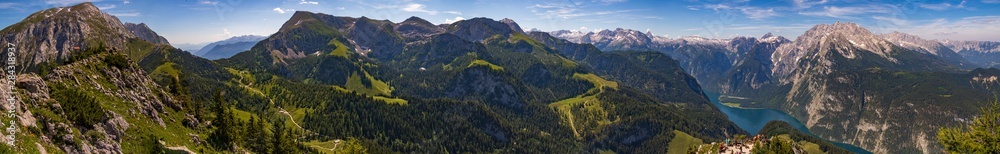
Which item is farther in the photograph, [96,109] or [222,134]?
[222,134]

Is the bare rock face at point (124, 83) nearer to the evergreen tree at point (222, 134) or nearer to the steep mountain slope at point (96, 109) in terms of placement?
the steep mountain slope at point (96, 109)

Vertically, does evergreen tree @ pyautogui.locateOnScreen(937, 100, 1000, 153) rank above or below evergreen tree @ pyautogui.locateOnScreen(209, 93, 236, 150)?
above

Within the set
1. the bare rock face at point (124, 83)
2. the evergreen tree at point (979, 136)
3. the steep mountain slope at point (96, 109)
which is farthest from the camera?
the bare rock face at point (124, 83)

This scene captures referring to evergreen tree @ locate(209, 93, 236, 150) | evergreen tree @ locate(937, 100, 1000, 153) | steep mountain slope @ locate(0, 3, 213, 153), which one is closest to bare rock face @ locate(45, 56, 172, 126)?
steep mountain slope @ locate(0, 3, 213, 153)

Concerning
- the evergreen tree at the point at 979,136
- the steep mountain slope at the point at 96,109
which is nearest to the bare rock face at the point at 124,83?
the steep mountain slope at the point at 96,109

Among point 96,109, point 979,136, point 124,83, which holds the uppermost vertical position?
point 124,83

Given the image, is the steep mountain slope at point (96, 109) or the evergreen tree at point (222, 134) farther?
the evergreen tree at point (222, 134)

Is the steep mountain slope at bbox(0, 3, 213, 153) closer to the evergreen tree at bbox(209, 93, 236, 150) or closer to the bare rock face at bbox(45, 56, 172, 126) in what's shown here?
the bare rock face at bbox(45, 56, 172, 126)

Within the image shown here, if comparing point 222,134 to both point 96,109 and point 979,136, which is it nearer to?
point 96,109

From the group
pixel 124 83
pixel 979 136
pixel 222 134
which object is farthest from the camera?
pixel 124 83

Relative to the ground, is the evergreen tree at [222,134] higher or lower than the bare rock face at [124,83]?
lower

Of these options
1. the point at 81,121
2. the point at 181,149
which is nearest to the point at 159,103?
the point at 181,149

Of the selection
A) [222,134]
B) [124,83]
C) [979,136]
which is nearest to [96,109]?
[222,134]
